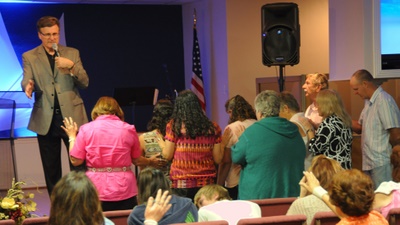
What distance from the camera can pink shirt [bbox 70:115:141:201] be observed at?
17.0ft

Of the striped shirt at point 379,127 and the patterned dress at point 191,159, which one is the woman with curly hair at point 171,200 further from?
the striped shirt at point 379,127

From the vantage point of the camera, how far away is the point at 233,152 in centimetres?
534

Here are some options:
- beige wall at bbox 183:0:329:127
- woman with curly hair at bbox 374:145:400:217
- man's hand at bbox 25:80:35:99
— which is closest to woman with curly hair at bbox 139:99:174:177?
man's hand at bbox 25:80:35:99

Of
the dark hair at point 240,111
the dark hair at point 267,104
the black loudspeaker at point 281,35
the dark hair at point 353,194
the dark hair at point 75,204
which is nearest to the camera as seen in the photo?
the dark hair at point 75,204

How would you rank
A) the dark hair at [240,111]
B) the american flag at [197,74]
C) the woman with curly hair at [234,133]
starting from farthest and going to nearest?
the american flag at [197,74] < the dark hair at [240,111] < the woman with curly hair at [234,133]

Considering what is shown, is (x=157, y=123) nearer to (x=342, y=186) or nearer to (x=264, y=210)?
(x=264, y=210)

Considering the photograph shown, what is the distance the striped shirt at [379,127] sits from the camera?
247 inches

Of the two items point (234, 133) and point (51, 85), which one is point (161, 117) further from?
point (51, 85)

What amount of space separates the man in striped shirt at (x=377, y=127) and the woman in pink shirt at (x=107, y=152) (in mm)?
2174

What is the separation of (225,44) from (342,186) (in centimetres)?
705

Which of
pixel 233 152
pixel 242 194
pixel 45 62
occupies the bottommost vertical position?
pixel 242 194

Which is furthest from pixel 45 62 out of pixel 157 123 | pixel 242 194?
pixel 242 194

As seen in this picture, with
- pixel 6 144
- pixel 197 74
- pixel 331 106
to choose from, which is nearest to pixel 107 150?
pixel 6 144

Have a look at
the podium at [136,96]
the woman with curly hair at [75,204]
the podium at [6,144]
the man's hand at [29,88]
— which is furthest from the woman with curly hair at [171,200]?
the podium at [136,96]
